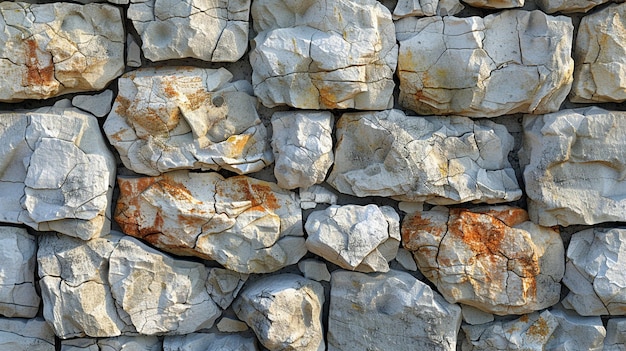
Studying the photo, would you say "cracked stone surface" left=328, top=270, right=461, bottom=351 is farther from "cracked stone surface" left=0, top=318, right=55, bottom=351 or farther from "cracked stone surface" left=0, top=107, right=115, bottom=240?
"cracked stone surface" left=0, top=318, right=55, bottom=351

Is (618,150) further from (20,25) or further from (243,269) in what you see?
(20,25)

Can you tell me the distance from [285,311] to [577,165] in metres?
1.07

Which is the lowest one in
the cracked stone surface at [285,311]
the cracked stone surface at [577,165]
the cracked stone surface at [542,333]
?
the cracked stone surface at [542,333]

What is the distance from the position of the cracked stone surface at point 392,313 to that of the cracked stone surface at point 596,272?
0.41 metres

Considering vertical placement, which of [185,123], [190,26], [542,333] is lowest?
[542,333]

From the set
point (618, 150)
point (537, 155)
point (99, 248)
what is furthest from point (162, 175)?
point (618, 150)

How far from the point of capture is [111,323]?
196 centimetres

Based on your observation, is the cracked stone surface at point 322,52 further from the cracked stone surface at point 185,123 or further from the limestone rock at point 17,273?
the limestone rock at point 17,273

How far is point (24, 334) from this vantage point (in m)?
1.99

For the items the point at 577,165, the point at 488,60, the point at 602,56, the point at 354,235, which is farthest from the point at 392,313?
the point at 602,56

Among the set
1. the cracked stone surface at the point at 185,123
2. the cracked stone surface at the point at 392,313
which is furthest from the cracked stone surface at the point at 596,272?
the cracked stone surface at the point at 185,123

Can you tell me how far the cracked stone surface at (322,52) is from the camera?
6.09ft

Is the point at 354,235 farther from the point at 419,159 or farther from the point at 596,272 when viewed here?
the point at 596,272

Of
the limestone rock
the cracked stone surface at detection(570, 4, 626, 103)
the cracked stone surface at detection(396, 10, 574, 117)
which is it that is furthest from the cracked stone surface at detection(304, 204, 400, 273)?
the limestone rock
